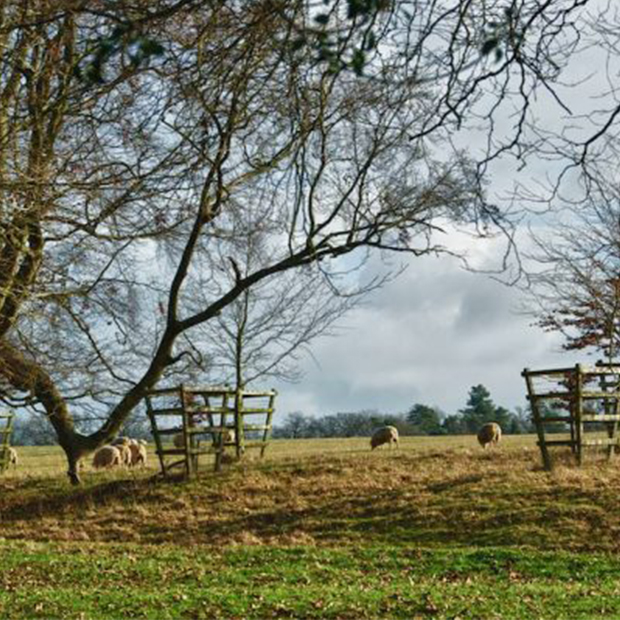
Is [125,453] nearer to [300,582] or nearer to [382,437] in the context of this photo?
[382,437]

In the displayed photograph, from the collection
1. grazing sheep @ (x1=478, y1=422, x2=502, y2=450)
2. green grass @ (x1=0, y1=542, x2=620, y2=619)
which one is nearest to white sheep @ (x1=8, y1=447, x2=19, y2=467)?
grazing sheep @ (x1=478, y1=422, x2=502, y2=450)

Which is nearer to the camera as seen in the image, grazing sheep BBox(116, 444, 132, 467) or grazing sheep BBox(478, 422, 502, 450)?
grazing sheep BBox(116, 444, 132, 467)

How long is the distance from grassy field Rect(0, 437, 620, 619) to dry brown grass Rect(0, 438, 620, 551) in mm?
37

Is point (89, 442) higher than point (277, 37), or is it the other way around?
point (277, 37)

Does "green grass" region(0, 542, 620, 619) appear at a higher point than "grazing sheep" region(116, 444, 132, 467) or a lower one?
Answer: lower

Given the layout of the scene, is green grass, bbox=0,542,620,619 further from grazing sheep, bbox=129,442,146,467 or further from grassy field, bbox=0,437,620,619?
grazing sheep, bbox=129,442,146,467

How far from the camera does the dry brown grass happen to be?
1380cm

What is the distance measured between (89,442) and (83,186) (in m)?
9.71

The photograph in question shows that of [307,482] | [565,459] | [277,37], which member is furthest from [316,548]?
[277,37]

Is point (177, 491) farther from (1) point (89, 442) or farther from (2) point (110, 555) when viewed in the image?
(2) point (110, 555)

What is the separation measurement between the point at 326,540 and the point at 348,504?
1813mm

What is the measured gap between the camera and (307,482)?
1752 centimetres

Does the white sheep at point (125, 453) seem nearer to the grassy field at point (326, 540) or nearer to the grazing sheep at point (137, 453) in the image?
the grazing sheep at point (137, 453)

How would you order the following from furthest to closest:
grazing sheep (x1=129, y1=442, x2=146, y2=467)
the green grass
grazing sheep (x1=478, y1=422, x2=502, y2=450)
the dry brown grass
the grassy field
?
grazing sheep (x1=129, y1=442, x2=146, y2=467), grazing sheep (x1=478, y1=422, x2=502, y2=450), the dry brown grass, the grassy field, the green grass
